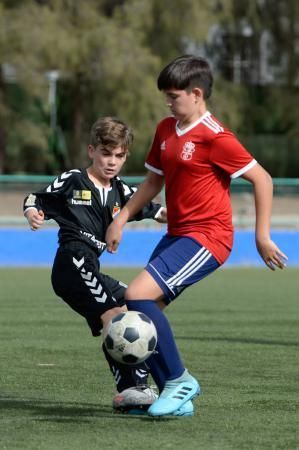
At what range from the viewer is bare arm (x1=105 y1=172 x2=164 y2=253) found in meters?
6.24

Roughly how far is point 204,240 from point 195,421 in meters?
0.93

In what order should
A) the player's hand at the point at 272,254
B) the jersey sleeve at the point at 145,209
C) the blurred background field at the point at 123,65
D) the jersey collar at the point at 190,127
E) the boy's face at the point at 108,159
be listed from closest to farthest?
the player's hand at the point at 272,254 < the jersey collar at the point at 190,127 < the boy's face at the point at 108,159 < the jersey sleeve at the point at 145,209 < the blurred background field at the point at 123,65

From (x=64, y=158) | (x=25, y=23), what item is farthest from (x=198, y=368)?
(x=64, y=158)

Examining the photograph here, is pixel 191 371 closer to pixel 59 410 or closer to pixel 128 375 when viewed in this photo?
pixel 128 375

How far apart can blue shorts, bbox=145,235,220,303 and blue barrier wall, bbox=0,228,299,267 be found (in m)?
16.4

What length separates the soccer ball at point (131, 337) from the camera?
5.88 metres

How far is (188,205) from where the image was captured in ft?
19.9

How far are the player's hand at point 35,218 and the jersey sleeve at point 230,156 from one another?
1.11 metres

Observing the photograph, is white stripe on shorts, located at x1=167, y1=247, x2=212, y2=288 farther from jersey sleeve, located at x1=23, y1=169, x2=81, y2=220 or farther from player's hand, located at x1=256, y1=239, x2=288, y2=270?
jersey sleeve, located at x1=23, y1=169, x2=81, y2=220

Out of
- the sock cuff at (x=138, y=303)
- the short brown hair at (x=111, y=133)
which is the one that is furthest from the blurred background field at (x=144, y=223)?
the short brown hair at (x=111, y=133)

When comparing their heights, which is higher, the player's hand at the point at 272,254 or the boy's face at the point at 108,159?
the boy's face at the point at 108,159

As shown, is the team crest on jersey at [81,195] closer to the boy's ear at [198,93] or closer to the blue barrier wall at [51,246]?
the boy's ear at [198,93]

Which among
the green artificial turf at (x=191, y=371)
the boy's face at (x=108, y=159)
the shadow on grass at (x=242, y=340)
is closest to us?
the green artificial turf at (x=191, y=371)

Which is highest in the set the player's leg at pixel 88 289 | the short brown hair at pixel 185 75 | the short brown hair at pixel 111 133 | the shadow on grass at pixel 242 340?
the short brown hair at pixel 185 75
